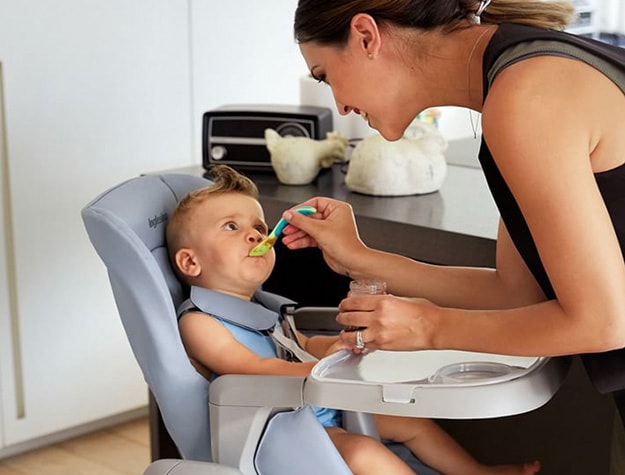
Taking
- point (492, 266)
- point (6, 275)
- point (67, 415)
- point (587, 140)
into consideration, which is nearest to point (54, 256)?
point (6, 275)

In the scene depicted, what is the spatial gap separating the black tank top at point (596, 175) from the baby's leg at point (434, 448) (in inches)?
15.1

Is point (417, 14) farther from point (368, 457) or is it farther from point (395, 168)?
point (395, 168)

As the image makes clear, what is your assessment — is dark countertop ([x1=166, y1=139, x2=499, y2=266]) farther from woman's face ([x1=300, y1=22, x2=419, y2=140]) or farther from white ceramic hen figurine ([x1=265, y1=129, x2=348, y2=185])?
woman's face ([x1=300, y1=22, x2=419, y2=140])

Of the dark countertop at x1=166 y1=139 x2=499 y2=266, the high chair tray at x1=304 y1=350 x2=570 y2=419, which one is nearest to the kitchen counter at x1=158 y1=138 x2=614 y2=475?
the dark countertop at x1=166 y1=139 x2=499 y2=266

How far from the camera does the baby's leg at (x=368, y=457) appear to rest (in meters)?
1.51

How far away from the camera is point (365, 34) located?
1.32 m

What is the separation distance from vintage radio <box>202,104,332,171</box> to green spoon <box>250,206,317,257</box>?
2.16 feet

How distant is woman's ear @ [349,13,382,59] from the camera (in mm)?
1306

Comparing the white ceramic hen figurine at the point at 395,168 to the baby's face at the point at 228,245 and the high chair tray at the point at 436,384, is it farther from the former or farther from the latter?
the high chair tray at the point at 436,384

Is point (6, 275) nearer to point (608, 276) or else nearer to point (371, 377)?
point (371, 377)

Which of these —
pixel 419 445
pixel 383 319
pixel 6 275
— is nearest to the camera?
pixel 383 319

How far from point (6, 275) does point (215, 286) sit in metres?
1.16

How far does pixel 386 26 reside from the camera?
4.31 feet

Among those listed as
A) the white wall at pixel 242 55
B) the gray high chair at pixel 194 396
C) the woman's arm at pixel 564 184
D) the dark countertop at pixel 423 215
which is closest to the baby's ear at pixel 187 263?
the gray high chair at pixel 194 396
